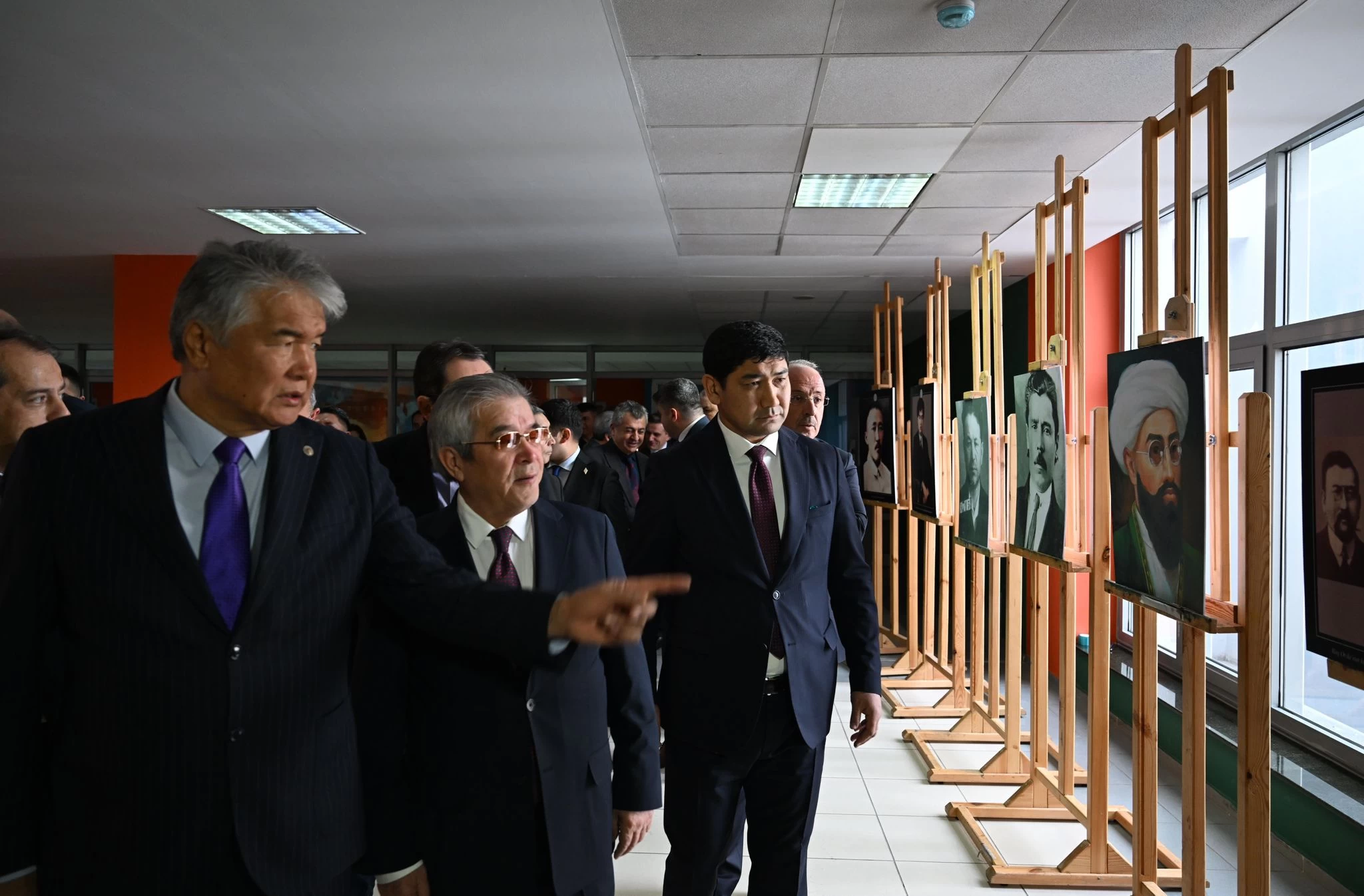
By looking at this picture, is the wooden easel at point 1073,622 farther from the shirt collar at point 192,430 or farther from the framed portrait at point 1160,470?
the shirt collar at point 192,430

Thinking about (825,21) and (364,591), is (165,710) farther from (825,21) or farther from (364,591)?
(825,21)

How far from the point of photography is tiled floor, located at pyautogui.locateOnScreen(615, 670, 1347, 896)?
3.34m

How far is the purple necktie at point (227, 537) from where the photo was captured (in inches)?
50.0

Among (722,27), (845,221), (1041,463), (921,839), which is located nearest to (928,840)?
(921,839)

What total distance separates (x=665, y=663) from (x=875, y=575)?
5.99 meters

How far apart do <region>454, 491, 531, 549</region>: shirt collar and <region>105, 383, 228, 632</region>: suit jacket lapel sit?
1.91 ft

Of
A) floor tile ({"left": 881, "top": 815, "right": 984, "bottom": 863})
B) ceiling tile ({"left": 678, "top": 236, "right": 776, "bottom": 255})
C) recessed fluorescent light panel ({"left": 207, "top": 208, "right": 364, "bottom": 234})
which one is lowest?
floor tile ({"left": 881, "top": 815, "right": 984, "bottom": 863})

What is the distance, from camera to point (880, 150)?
13.9 feet

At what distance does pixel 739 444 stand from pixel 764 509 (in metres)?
0.19

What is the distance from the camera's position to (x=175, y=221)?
5.74 m

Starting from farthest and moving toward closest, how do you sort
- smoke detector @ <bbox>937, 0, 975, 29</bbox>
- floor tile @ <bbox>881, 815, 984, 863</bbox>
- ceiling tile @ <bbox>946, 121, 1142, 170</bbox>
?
ceiling tile @ <bbox>946, 121, 1142, 170</bbox>, floor tile @ <bbox>881, 815, 984, 863</bbox>, smoke detector @ <bbox>937, 0, 975, 29</bbox>

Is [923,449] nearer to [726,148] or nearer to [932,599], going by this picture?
[932,599]

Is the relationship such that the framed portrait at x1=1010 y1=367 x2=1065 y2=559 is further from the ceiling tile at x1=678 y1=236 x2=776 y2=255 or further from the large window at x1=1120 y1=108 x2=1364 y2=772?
the ceiling tile at x1=678 y1=236 x2=776 y2=255

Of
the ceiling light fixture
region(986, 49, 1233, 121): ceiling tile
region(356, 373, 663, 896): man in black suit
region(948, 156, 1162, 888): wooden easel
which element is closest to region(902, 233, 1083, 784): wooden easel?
region(948, 156, 1162, 888): wooden easel
